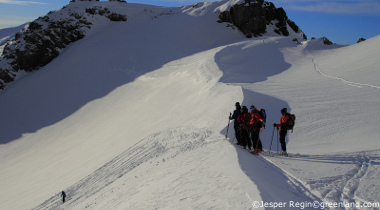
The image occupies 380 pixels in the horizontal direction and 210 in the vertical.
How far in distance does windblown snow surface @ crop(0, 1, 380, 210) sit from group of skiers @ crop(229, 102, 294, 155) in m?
0.65

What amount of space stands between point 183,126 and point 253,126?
5610 mm

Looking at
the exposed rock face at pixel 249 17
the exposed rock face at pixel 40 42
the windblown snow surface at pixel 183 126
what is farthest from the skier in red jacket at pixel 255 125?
the exposed rock face at pixel 249 17

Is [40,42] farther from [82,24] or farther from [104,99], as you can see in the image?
[104,99]

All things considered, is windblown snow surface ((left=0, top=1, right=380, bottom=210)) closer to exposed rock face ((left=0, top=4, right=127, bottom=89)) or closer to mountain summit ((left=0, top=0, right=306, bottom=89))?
exposed rock face ((left=0, top=4, right=127, bottom=89))

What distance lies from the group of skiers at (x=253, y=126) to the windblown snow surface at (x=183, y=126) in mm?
651

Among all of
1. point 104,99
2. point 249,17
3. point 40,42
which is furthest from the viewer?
point 249,17

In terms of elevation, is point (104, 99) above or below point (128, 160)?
above

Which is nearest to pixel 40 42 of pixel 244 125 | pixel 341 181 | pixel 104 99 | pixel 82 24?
pixel 82 24

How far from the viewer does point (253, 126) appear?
354 inches

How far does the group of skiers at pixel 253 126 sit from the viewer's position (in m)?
8.65

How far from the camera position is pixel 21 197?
14.2 m

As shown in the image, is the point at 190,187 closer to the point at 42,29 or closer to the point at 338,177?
the point at 338,177

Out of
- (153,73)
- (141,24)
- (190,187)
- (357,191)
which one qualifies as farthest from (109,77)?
(357,191)

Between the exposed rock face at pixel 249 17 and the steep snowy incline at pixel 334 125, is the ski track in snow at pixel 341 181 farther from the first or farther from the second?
the exposed rock face at pixel 249 17
